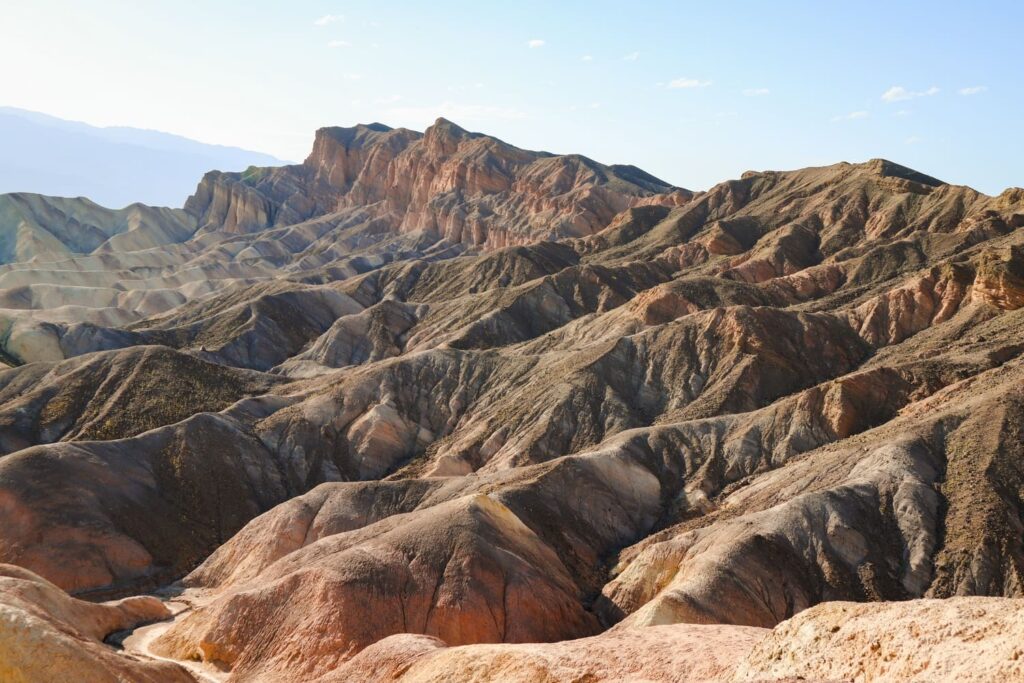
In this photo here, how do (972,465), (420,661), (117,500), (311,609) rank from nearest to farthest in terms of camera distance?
(420,661)
(311,609)
(972,465)
(117,500)

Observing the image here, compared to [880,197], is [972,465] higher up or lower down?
lower down

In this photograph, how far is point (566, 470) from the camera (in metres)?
53.0

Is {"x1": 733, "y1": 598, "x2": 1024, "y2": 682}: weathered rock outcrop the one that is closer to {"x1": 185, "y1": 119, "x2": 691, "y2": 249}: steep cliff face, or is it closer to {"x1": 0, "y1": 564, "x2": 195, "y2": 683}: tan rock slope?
{"x1": 0, "y1": 564, "x2": 195, "y2": 683}: tan rock slope

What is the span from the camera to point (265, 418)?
72.3 meters

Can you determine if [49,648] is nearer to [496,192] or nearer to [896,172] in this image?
[896,172]

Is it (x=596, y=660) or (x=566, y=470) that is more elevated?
(x=596, y=660)

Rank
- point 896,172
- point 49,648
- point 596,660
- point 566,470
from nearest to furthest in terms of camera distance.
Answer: point 49,648 < point 596,660 < point 566,470 < point 896,172

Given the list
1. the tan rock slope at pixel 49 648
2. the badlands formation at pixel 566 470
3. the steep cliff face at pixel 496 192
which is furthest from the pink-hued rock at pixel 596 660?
the steep cliff face at pixel 496 192

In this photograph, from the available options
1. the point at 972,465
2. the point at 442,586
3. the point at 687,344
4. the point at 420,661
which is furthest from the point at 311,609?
the point at 687,344

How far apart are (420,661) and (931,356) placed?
1958 inches

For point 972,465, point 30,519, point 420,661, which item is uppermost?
point 972,465

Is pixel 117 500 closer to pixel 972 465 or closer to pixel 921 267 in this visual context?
pixel 972 465

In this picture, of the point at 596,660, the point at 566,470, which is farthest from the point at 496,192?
the point at 596,660

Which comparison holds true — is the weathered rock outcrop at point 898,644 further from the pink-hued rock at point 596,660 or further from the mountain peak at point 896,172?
the mountain peak at point 896,172
